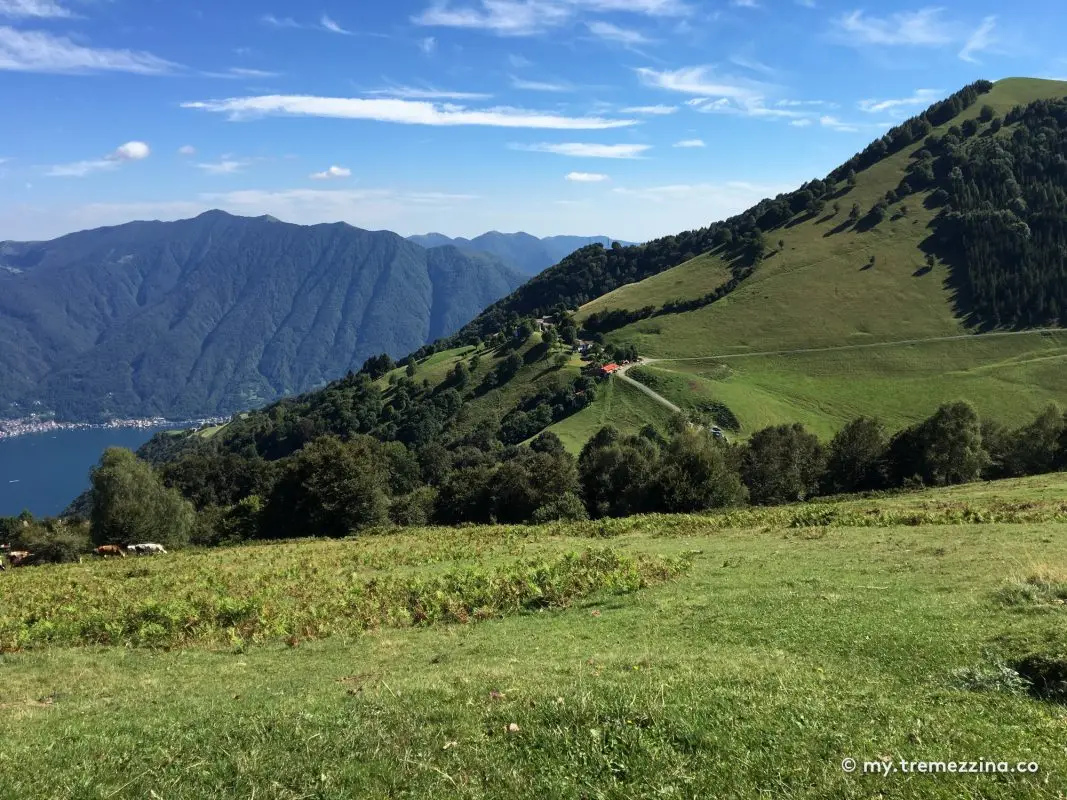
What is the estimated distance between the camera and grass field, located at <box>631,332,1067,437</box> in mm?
123938

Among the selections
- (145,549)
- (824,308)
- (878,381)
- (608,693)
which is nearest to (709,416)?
(878,381)

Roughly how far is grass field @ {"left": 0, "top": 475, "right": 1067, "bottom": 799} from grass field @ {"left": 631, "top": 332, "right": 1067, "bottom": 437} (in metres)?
105

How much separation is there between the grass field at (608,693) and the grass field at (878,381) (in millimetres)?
104690

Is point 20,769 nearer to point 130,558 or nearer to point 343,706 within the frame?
point 343,706

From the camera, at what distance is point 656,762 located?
827cm

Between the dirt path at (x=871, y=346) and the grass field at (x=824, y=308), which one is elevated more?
the grass field at (x=824, y=308)

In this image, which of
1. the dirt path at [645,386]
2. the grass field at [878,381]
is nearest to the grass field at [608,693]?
the dirt path at [645,386]

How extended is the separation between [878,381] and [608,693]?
148m

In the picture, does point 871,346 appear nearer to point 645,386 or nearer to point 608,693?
point 645,386

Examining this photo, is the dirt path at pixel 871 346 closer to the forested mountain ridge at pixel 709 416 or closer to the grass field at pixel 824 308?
→ the forested mountain ridge at pixel 709 416

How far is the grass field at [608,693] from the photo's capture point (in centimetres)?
820

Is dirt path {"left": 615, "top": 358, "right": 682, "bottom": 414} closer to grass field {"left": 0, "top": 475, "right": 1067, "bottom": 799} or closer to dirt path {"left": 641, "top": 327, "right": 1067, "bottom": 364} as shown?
dirt path {"left": 641, "top": 327, "right": 1067, "bottom": 364}

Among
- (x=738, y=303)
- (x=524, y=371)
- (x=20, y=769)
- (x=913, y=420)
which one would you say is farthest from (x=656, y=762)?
(x=738, y=303)

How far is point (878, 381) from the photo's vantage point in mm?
137750
